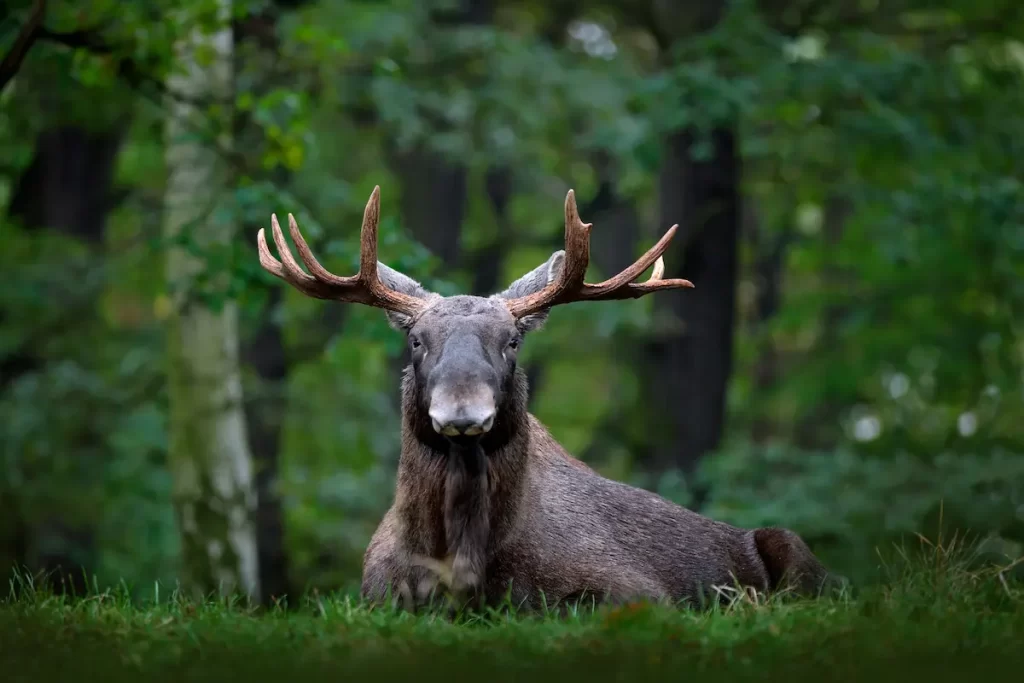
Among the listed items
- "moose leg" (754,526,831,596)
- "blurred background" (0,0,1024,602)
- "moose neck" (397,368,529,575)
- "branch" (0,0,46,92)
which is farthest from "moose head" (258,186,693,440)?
"blurred background" (0,0,1024,602)

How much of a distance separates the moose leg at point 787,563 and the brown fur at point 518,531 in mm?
36

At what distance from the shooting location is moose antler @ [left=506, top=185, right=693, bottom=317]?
7484mm

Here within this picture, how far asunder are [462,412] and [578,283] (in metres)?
1.43

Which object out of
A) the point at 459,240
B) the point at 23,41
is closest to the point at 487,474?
the point at 23,41

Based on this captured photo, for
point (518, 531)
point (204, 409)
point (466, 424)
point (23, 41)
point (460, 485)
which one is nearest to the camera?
point (466, 424)

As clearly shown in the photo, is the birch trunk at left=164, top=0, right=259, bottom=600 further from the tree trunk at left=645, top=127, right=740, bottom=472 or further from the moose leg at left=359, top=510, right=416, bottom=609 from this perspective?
the moose leg at left=359, top=510, right=416, bottom=609

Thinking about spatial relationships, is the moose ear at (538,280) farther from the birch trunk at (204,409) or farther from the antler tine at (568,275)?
the birch trunk at (204,409)

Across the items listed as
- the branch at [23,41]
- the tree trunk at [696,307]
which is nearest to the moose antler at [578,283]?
the branch at [23,41]

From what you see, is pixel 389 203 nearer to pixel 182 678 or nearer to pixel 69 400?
pixel 69 400

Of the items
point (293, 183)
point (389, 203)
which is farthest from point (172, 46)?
point (389, 203)

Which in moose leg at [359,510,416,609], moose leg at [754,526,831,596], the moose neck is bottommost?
moose leg at [754,526,831,596]

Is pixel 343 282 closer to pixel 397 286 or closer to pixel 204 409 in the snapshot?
pixel 397 286

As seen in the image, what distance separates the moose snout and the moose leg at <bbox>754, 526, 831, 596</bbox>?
2.67 meters

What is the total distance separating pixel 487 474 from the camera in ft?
24.0
